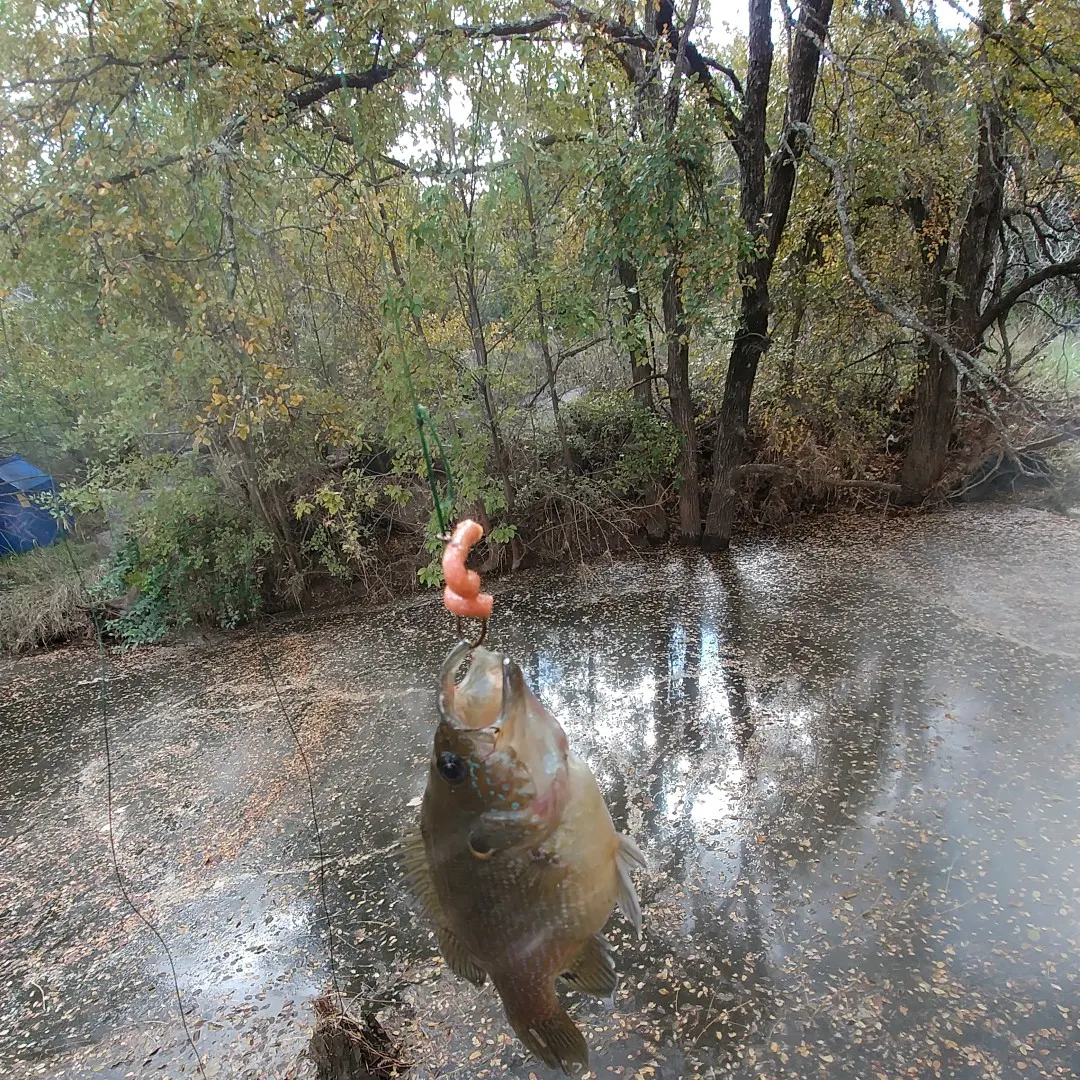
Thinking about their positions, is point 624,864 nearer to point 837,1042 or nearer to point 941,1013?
point 837,1042

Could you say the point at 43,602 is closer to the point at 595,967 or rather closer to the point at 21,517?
the point at 21,517

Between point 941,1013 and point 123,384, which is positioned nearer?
point 941,1013

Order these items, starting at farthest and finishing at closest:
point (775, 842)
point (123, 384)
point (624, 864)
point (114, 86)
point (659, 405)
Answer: point (659, 405), point (123, 384), point (114, 86), point (775, 842), point (624, 864)

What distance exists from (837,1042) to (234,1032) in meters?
1.99

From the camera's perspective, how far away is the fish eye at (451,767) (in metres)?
0.95

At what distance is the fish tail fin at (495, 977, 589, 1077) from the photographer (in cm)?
105

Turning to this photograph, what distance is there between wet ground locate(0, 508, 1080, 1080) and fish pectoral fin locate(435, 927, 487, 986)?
135cm

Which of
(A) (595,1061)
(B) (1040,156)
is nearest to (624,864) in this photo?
(A) (595,1061)

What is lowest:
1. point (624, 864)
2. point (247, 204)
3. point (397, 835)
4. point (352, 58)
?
point (397, 835)

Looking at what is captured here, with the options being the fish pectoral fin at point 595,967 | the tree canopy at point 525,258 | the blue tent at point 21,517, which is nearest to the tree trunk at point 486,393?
the tree canopy at point 525,258

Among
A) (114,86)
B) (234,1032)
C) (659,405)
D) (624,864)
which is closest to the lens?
(624,864)

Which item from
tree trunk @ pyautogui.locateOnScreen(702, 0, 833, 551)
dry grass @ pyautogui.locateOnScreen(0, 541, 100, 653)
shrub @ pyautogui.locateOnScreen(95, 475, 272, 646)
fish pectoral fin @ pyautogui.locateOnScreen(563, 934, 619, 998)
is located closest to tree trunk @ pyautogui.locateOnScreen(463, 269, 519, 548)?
tree trunk @ pyautogui.locateOnScreen(702, 0, 833, 551)

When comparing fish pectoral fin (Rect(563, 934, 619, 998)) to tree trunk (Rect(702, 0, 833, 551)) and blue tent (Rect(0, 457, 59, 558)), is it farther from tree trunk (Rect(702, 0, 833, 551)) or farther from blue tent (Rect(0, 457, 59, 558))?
blue tent (Rect(0, 457, 59, 558))

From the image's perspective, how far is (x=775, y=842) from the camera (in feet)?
9.37
